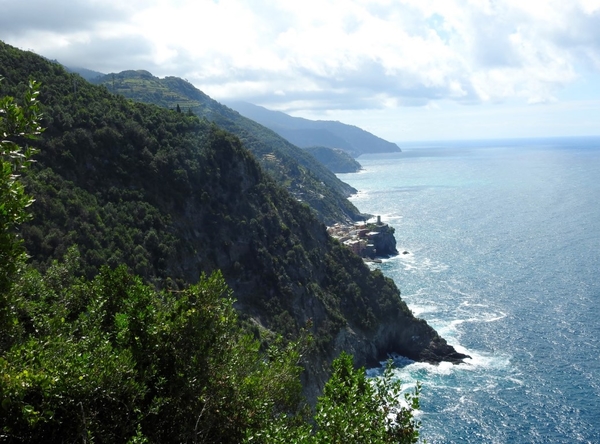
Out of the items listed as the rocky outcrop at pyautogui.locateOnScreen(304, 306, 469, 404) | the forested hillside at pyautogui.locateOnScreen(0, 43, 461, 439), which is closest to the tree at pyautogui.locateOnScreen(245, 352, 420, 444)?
the forested hillside at pyautogui.locateOnScreen(0, 43, 461, 439)

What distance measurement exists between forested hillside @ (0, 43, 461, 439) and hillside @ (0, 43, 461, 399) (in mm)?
168

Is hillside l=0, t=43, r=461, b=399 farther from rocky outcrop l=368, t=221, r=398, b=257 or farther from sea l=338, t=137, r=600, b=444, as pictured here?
rocky outcrop l=368, t=221, r=398, b=257

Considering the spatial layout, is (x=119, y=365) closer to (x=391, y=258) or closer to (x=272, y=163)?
(x=391, y=258)

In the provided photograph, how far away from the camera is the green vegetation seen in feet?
33.9

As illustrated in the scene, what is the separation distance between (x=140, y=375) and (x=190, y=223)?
52873 millimetres

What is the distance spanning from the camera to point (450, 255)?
381 ft

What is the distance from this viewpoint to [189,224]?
209 feet

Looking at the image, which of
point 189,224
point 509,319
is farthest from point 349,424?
point 509,319

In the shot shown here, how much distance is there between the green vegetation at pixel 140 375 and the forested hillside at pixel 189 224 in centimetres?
2626

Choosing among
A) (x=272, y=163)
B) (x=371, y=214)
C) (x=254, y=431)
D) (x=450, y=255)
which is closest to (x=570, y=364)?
(x=450, y=255)

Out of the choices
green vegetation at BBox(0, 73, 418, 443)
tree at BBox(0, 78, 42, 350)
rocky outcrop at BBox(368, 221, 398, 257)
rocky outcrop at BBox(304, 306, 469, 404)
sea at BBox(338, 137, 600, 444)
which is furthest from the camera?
rocky outcrop at BBox(368, 221, 398, 257)

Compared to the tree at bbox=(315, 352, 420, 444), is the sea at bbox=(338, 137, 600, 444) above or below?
below

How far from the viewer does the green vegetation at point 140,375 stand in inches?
406

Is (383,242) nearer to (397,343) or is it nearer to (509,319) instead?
(509,319)
